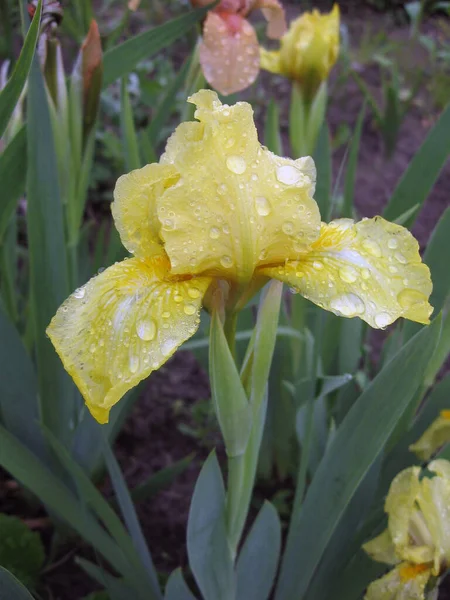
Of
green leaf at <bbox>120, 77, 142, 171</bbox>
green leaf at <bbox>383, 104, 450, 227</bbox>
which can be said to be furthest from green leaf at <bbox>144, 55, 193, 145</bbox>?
green leaf at <bbox>383, 104, 450, 227</bbox>

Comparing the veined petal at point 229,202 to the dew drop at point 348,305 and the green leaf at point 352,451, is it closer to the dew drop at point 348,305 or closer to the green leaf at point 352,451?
the dew drop at point 348,305

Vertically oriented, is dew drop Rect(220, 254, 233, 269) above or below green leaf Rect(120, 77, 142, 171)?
below

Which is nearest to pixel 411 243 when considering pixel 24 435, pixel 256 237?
pixel 256 237

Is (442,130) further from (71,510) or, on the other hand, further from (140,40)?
(71,510)

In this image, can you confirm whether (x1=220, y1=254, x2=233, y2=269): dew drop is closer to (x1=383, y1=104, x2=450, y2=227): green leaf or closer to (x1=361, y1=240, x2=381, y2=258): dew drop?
(x1=361, y1=240, x2=381, y2=258): dew drop

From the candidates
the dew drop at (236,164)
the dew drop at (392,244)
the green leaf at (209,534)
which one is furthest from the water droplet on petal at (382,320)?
the green leaf at (209,534)

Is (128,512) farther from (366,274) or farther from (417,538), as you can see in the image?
(366,274)
